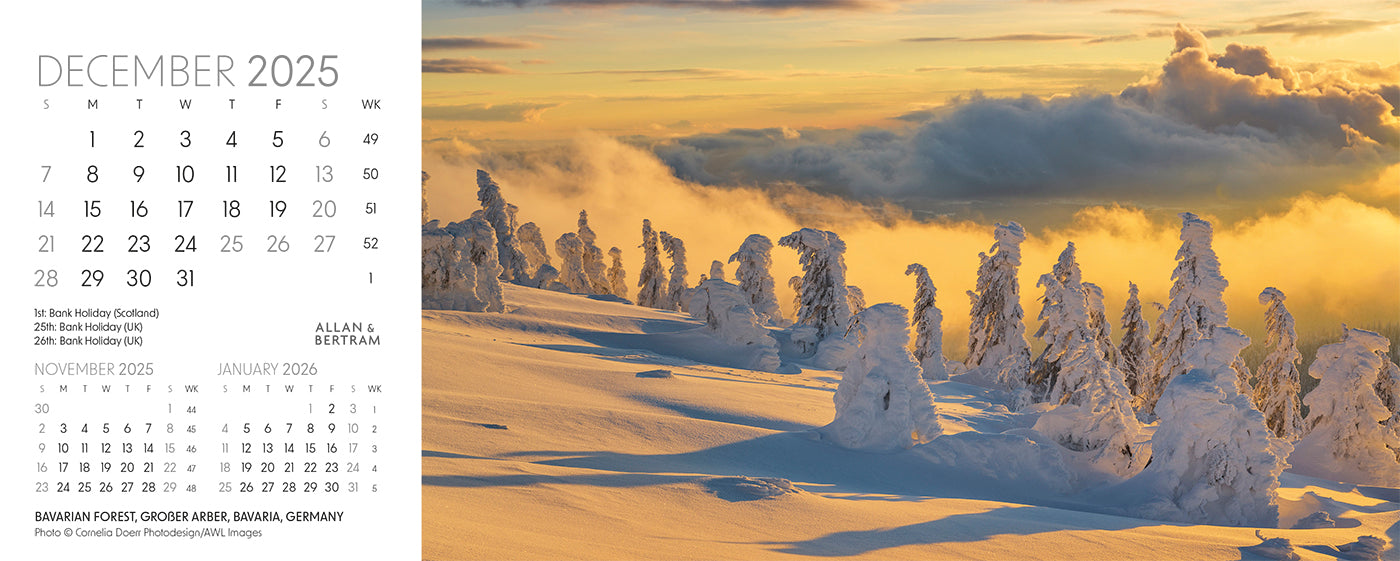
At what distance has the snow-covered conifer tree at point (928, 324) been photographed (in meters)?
42.7

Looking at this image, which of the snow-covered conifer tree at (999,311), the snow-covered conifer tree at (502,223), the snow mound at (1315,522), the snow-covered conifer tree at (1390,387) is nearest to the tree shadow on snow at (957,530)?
the snow mound at (1315,522)

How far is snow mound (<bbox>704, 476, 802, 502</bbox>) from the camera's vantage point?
46.8 feet

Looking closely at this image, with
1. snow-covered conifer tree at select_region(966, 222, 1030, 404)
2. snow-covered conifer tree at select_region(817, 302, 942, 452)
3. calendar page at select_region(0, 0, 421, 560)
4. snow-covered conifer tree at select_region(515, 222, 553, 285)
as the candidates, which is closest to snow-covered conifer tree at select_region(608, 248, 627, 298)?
snow-covered conifer tree at select_region(515, 222, 553, 285)

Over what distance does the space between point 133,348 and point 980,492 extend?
15.0m

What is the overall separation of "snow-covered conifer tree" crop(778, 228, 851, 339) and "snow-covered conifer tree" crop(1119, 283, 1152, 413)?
501 inches

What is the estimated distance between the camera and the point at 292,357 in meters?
8.29

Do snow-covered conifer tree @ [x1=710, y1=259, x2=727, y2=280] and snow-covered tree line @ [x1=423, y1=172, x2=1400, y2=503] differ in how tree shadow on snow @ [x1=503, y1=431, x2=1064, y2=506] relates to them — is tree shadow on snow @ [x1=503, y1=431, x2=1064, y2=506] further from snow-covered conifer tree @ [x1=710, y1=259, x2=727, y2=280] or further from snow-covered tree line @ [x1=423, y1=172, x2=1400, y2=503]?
snow-covered conifer tree @ [x1=710, y1=259, x2=727, y2=280]

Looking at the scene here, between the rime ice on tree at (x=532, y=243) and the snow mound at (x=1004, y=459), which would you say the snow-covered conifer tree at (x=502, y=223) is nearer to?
the rime ice on tree at (x=532, y=243)

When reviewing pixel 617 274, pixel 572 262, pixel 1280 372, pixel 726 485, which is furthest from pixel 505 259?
pixel 726 485

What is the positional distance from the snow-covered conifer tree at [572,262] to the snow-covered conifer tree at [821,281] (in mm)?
30948

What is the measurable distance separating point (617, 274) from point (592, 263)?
149 inches

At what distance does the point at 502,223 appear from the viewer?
59.1 meters

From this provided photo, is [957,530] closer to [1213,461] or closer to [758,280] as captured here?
[1213,461]

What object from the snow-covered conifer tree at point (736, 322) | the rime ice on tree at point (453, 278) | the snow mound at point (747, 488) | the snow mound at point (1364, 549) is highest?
the rime ice on tree at point (453, 278)
